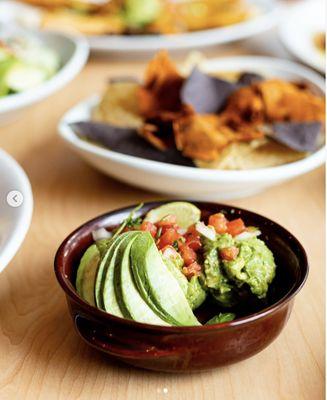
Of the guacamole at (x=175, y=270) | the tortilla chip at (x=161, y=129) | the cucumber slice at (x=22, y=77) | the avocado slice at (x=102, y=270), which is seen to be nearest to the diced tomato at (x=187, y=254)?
the guacamole at (x=175, y=270)

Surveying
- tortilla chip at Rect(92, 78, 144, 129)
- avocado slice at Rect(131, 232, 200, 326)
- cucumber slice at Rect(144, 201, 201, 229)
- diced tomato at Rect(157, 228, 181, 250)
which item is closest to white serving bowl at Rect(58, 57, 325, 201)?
tortilla chip at Rect(92, 78, 144, 129)

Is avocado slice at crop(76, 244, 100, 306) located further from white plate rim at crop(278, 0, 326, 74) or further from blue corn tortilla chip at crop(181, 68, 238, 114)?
white plate rim at crop(278, 0, 326, 74)

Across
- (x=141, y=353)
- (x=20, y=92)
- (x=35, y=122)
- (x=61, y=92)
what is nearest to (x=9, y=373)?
(x=141, y=353)

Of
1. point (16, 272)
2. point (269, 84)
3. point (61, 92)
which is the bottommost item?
point (61, 92)

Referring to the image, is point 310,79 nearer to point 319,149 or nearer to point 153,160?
point 319,149

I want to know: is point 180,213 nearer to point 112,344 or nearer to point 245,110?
point 112,344

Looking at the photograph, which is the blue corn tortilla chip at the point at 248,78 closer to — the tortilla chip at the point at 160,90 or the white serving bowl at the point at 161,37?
the tortilla chip at the point at 160,90
